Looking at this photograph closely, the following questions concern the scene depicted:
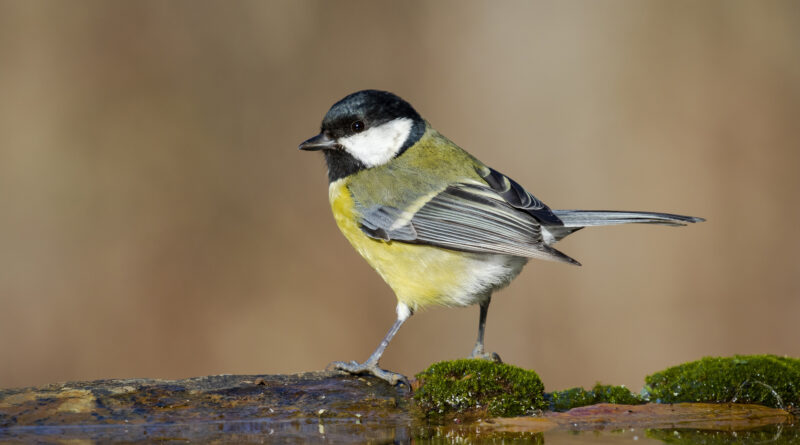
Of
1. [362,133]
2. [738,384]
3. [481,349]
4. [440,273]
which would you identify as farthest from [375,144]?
[738,384]

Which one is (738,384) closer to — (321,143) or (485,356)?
(485,356)

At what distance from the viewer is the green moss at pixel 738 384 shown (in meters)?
2.72

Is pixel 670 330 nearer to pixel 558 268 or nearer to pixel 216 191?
pixel 558 268

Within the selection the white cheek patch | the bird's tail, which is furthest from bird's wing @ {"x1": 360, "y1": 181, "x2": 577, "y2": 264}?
the white cheek patch

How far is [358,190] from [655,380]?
1.47 meters

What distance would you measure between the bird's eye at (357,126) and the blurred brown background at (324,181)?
110 inches

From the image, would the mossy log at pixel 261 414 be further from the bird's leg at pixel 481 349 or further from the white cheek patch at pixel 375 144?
the white cheek patch at pixel 375 144

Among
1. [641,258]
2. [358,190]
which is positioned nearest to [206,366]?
[358,190]

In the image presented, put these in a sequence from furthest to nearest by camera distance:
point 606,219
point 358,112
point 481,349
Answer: point 358,112
point 481,349
point 606,219

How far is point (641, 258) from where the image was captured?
19.6 ft

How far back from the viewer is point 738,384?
2.75 meters

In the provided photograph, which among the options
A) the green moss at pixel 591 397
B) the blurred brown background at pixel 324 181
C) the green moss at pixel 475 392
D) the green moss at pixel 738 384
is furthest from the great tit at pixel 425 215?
the blurred brown background at pixel 324 181

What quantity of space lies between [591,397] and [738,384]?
527mm

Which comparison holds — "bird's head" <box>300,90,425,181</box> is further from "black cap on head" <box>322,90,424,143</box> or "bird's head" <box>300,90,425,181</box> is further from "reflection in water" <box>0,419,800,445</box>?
"reflection in water" <box>0,419,800,445</box>
